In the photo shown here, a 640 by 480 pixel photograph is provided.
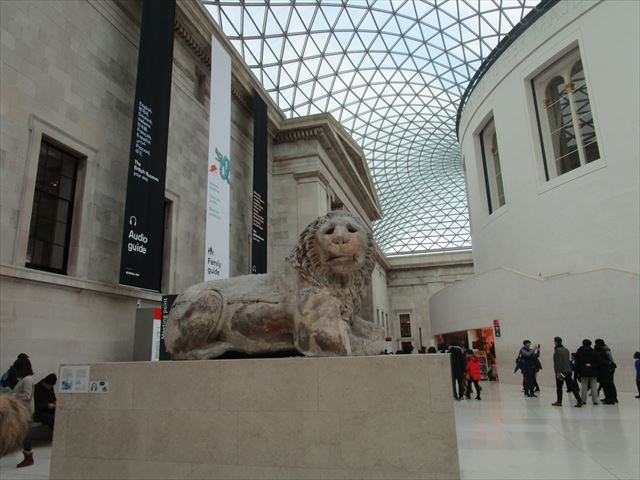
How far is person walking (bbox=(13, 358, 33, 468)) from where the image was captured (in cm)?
686

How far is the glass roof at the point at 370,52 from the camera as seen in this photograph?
27.4m

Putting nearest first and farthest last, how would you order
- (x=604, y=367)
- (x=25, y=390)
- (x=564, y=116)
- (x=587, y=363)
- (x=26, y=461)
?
(x=26, y=461)
(x=25, y=390)
(x=587, y=363)
(x=604, y=367)
(x=564, y=116)

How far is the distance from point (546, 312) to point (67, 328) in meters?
19.3

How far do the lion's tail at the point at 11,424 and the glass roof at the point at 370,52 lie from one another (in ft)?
81.9

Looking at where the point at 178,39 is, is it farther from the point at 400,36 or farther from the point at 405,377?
the point at 400,36

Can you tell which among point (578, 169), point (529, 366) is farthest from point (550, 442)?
point (578, 169)

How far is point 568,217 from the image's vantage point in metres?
24.7

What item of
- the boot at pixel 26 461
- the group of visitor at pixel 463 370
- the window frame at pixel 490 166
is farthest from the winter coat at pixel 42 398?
the window frame at pixel 490 166

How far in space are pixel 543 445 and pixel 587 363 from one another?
6531mm

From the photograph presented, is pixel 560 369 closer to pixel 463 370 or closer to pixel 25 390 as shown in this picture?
pixel 463 370

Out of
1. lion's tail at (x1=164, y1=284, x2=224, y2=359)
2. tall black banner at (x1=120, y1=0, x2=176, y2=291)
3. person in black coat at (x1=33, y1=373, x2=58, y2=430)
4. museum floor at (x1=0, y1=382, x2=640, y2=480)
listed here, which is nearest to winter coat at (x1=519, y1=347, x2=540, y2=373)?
museum floor at (x1=0, y1=382, x2=640, y2=480)

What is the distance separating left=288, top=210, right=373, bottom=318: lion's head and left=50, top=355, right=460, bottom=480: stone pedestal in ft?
3.16

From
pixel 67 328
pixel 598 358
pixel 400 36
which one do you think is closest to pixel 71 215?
pixel 67 328

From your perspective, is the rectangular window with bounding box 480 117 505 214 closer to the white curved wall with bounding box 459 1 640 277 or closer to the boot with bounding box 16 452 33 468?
the white curved wall with bounding box 459 1 640 277
